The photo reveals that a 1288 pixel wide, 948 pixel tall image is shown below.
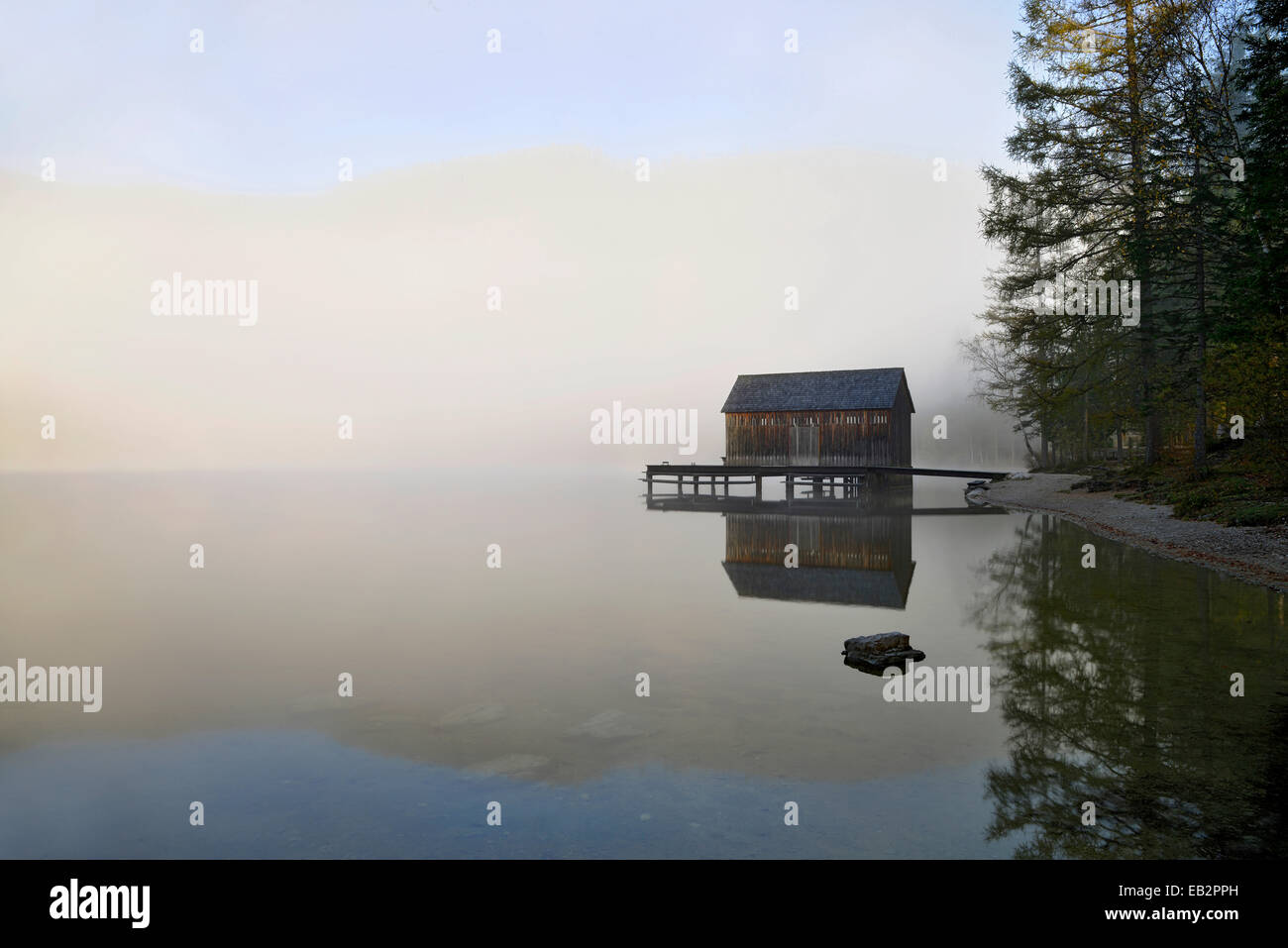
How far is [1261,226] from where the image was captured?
852 inches

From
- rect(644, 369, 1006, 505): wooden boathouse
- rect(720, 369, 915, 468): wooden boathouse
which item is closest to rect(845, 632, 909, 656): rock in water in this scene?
rect(644, 369, 1006, 505): wooden boathouse

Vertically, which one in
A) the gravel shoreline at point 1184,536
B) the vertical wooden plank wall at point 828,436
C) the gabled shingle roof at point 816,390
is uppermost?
the gabled shingle roof at point 816,390

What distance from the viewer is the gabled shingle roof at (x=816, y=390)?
1774 inches

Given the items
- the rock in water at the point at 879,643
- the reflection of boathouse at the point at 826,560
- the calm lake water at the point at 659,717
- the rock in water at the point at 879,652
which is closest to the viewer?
the calm lake water at the point at 659,717

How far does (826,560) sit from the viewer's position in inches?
832

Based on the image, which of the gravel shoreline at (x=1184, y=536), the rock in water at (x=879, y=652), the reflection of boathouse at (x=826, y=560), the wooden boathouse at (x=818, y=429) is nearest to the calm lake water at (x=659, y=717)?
the reflection of boathouse at (x=826, y=560)

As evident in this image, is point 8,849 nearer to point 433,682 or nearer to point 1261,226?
point 433,682

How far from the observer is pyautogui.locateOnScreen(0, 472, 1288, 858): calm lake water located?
597cm

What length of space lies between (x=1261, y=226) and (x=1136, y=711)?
20.7 metres

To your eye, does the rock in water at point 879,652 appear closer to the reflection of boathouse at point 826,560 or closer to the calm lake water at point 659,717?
the calm lake water at point 659,717

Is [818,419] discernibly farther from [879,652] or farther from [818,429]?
[879,652]

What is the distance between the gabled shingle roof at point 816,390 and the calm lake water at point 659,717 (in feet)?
83.1

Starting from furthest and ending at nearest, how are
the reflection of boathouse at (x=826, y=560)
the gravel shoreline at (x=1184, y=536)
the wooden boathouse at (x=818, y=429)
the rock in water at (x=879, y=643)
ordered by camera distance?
the wooden boathouse at (x=818, y=429) → the reflection of boathouse at (x=826, y=560) → the gravel shoreline at (x=1184, y=536) → the rock in water at (x=879, y=643)
